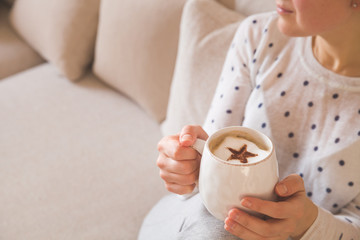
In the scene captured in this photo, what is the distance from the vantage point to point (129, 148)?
1.19m

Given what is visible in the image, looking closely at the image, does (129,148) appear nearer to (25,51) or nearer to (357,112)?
(357,112)

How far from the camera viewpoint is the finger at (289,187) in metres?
0.55

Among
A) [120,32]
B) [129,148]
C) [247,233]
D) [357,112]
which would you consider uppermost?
[357,112]

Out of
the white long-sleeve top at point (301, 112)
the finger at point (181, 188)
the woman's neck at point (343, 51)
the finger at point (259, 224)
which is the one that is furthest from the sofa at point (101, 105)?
the finger at point (259, 224)

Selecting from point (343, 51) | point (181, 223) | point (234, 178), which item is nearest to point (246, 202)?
point (234, 178)

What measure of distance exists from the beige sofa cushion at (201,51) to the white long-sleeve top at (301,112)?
9 cm

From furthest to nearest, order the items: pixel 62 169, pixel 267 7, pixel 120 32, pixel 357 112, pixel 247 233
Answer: pixel 120 32 < pixel 62 169 < pixel 267 7 < pixel 357 112 < pixel 247 233

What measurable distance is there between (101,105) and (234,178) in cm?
93

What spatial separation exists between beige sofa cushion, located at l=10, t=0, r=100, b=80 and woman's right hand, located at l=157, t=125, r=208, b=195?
0.88 m

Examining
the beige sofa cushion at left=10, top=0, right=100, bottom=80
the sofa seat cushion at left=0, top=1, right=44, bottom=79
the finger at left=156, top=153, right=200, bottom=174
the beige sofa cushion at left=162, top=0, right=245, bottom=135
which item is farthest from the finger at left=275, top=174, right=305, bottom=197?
the sofa seat cushion at left=0, top=1, right=44, bottom=79

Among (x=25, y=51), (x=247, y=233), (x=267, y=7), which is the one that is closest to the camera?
(x=247, y=233)

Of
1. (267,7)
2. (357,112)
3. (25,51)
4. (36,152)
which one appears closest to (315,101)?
(357,112)

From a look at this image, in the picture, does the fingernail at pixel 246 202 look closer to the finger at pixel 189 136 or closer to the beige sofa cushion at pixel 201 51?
the finger at pixel 189 136

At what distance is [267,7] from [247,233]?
2.08 feet
